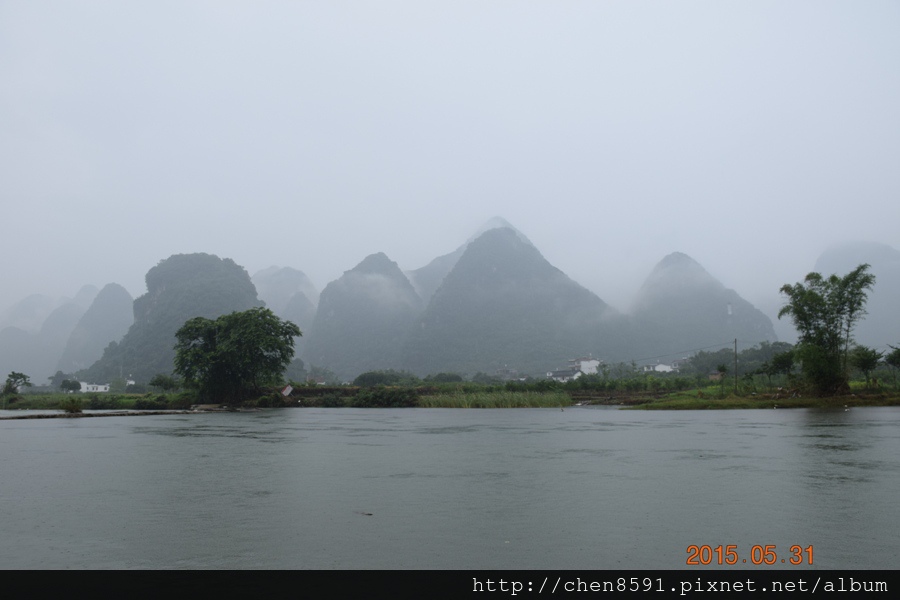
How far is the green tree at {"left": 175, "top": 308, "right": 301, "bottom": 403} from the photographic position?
41.8m

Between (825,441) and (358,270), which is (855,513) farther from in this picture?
(358,270)

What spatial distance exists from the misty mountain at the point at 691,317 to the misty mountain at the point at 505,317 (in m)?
8.20

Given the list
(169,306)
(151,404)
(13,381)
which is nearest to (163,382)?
(13,381)

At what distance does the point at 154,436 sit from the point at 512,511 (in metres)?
14.7

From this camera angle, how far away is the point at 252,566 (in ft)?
16.0

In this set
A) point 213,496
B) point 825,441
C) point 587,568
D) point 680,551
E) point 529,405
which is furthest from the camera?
point 529,405

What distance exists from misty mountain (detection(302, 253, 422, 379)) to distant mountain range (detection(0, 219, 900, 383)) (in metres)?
0.28

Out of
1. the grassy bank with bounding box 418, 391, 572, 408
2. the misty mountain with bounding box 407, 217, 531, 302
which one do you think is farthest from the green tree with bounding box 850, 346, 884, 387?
the misty mountain with bounding box 407, 217, 531, 302

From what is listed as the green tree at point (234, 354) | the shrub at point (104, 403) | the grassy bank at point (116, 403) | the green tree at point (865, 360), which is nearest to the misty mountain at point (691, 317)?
the green tree at point (865, 360)

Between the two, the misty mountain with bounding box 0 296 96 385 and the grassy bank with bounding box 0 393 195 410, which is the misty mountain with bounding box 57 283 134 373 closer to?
the misty mountain with bounding box 0 296 96 385

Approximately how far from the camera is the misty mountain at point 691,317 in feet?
397

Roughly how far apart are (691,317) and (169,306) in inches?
3915

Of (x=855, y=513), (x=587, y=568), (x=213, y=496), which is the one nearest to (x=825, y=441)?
(x=855, y=513)
